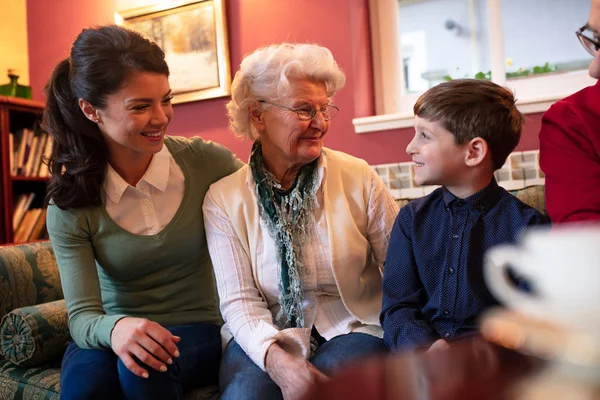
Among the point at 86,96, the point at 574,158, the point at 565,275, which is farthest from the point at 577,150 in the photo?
the point at 86,96

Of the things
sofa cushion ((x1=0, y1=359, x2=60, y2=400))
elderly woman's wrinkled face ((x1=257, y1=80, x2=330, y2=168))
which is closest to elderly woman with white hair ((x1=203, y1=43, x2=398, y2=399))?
elderly woman's wrinkled face ((x1=257, y1=80, x2=330, y2=168))

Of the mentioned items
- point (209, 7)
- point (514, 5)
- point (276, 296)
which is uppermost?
point (209, 7)

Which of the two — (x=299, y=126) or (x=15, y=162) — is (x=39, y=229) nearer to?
(x=15, y=162)

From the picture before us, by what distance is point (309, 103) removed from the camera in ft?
5.06

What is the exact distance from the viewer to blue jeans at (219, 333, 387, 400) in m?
1.32

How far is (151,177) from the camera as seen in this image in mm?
1641

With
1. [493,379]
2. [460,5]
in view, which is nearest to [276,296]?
[493,379]

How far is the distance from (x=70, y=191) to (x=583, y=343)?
137 centimetres

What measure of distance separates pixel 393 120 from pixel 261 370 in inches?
63.4

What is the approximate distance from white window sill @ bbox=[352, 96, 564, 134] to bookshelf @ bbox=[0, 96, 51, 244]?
1.94m

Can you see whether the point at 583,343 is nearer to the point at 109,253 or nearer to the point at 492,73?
the point at 109,253

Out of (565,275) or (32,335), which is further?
(32,335)

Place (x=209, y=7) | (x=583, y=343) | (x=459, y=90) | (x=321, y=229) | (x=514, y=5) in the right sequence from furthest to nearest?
(x=209, y=7) → (x=514, y=5) → (x=321, y=229) → (x=459, y=90) → (x=583, y=343)

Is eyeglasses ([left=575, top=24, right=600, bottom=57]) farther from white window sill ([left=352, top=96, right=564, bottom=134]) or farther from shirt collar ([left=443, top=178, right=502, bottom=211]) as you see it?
white window sill ([left=352, top=96, right=564, bottom=134])
